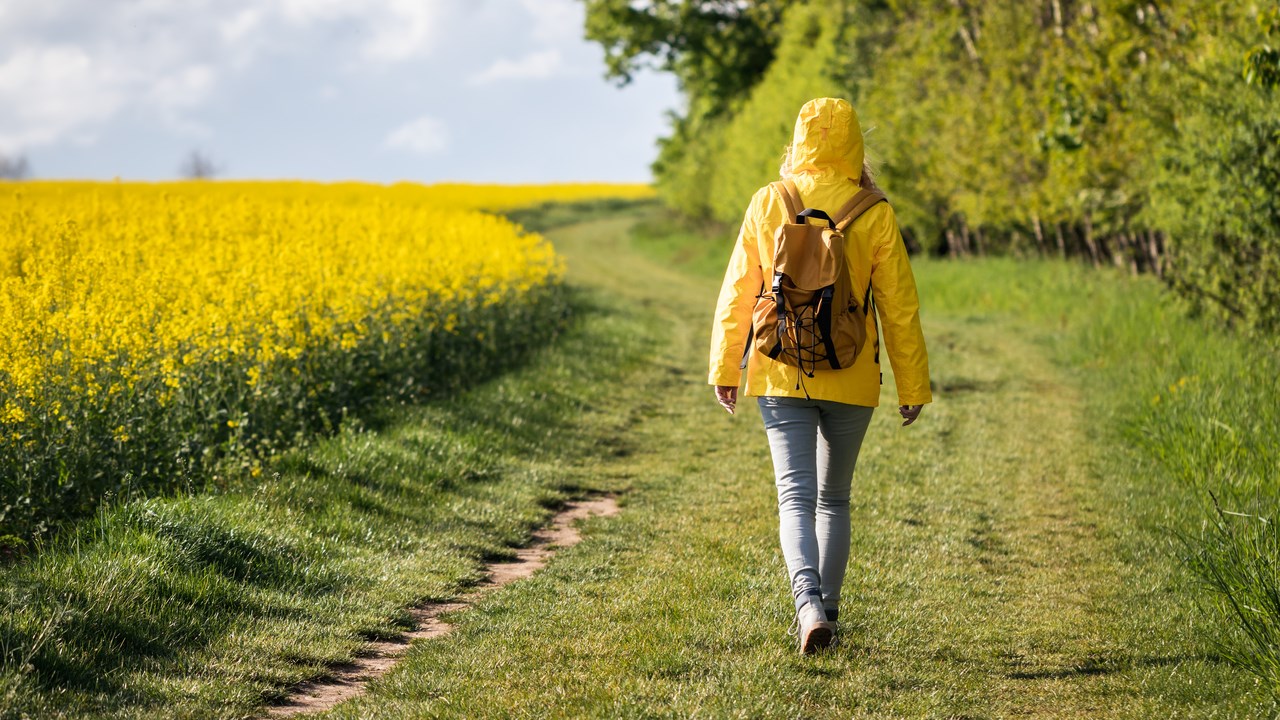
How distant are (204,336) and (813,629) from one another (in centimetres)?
543

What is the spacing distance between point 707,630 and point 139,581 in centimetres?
265

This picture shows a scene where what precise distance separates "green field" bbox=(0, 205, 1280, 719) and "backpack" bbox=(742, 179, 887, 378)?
4.26ft

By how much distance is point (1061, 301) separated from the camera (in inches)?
696

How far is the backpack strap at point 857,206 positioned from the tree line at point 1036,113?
424mm

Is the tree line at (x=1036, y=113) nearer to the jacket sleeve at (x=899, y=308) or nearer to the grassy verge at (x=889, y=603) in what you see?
the jacket sleeve at (x=899, y=308)

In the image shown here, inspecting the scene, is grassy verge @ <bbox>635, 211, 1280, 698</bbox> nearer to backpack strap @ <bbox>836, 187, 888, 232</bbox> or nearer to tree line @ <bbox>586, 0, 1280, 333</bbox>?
tree line @ <bbox>586, 0, 1280, 333</bbox>

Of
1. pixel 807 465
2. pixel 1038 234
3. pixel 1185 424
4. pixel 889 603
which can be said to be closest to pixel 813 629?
pixel 807 465

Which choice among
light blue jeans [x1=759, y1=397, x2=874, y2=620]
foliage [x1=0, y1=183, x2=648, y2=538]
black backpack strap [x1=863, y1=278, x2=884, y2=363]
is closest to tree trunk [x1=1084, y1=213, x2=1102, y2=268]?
foliage [x1=0, y1=183, x2=648, y2=538]

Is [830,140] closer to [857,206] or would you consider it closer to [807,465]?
[857,206]

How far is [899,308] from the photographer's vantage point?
15.8 feet

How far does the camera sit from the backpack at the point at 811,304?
4617mm

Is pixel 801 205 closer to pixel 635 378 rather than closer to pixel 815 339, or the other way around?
pixel 815 339

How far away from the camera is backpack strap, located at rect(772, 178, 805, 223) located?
4.78m

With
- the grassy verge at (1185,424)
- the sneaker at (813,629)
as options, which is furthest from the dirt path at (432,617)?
the grassy verge at (1185,424)
